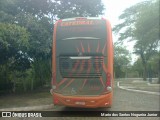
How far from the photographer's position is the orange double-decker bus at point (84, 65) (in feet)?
31.6

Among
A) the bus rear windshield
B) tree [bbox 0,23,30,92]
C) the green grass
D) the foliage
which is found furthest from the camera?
the foliage

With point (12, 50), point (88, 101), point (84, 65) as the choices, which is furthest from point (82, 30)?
point (12, 50)

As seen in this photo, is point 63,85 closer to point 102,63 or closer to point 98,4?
point 102,63

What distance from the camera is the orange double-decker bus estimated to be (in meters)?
9.64

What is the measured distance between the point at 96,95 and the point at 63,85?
1.41m

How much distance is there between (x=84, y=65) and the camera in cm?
982

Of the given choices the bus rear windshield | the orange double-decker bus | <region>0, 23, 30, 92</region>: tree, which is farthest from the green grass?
the bus rear windshield

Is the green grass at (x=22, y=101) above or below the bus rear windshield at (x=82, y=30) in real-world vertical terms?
below

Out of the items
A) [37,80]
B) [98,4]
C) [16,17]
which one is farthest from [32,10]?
[37,80]

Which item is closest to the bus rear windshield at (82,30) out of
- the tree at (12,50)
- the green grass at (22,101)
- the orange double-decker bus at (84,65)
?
the orange double-decker bus at (84,65)

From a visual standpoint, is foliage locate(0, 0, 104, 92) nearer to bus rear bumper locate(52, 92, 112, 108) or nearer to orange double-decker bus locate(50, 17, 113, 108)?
orange double-decker bus locate(50, 17, 113, 108)

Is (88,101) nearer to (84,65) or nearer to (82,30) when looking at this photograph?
(84,65)

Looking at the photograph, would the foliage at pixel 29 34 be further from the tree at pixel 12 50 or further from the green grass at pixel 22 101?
the green grass at pixel 22 101

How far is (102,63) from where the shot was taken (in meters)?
9.76
